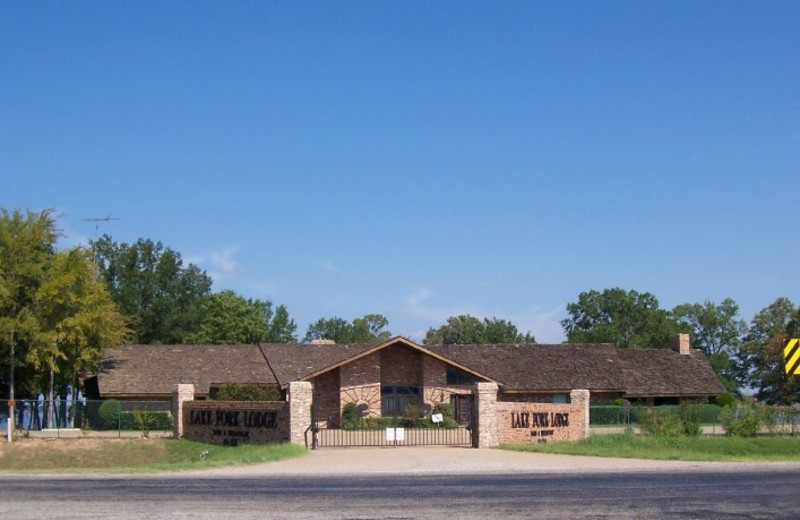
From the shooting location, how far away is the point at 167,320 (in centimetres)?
8244

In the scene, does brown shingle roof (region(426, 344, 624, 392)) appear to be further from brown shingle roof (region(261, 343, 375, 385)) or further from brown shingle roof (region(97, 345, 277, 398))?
brown shingle roof (region(97, 345, 277, 398))

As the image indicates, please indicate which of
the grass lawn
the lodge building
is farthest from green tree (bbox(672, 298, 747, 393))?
the grass lawn

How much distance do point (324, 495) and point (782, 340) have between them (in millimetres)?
60865

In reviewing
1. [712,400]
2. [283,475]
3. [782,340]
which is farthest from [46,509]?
[782,340]

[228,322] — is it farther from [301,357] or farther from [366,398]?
[366,398]

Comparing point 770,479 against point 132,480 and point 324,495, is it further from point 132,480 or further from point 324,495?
point 132,480

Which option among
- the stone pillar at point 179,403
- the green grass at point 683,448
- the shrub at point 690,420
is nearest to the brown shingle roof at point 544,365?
the shrub at point 690,420

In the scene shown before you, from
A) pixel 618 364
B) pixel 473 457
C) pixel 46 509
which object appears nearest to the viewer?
pixel 46 509

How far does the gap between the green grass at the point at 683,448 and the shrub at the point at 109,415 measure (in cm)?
2183

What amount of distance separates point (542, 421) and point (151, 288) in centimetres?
5033

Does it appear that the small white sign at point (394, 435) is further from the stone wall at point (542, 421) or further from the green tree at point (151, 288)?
the green tree at point (151, 288)

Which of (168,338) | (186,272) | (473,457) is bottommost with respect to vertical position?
(473,457)

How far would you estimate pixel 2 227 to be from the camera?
52000 mm

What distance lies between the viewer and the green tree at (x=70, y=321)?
51.9 m
